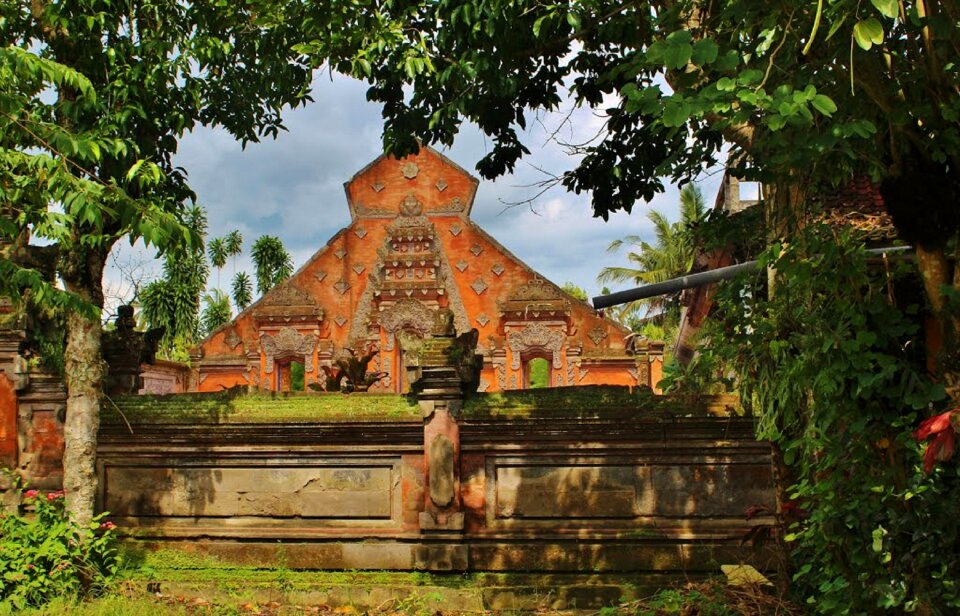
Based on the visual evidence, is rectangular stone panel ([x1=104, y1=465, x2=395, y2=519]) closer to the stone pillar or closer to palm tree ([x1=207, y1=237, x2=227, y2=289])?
the stone pillar

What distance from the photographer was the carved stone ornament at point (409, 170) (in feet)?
75.5

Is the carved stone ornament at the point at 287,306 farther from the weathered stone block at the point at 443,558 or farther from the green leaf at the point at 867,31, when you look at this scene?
the green leaf at the point at 867,31

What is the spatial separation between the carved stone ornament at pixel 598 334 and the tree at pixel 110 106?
13.3 metres

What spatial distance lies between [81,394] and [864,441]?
266 inches

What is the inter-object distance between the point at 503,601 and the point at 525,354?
13654 mm

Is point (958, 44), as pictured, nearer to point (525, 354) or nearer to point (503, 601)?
point (503, 601)

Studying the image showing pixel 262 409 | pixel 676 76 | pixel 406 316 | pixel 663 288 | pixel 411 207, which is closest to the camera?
pixel 676 76

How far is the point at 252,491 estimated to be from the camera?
9297 mm

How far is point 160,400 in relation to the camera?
31.9ft

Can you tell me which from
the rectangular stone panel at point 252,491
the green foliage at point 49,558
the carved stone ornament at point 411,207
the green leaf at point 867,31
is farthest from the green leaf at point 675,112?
the carved stone ornament at point 411,207

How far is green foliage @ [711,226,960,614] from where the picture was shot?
184 inches

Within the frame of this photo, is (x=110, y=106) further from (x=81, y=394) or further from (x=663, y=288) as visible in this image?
(x=663, y=288)

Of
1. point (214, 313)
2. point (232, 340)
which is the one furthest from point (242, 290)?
point (232, 340)

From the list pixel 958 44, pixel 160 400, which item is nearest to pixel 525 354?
pixel 160 400
